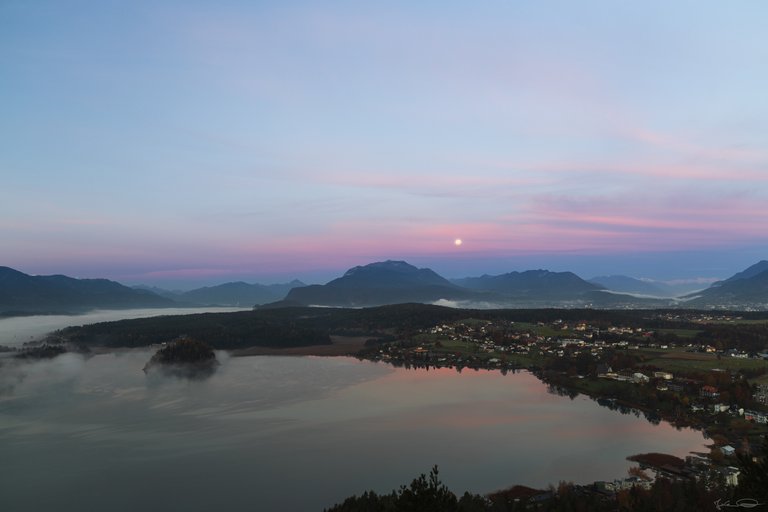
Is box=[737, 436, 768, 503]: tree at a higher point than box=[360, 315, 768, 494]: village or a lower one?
higher

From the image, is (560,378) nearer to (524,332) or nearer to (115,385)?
(524,332)

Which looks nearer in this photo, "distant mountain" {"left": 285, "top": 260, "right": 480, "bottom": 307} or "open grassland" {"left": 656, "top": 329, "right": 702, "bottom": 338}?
"open grassland" {"left": 656, "top": 329, "right": 702, "bottom": 338}

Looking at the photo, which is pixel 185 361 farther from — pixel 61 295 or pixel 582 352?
pixel 61 295

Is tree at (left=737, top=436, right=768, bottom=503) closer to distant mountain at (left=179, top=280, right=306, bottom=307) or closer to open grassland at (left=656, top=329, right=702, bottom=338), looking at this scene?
open grassland at (left=656, top=329, right=702, bottom=338)

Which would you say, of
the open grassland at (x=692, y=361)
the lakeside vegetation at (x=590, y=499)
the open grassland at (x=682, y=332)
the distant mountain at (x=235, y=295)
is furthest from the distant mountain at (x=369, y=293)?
the lakeside vegetation at (x=590, y=499)

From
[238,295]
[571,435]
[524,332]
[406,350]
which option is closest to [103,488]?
[571,435]

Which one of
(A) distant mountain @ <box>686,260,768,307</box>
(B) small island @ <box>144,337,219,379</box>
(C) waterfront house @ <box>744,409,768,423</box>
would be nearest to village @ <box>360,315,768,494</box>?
(C) waterfront house @ <box>744,409,768,423</box>
